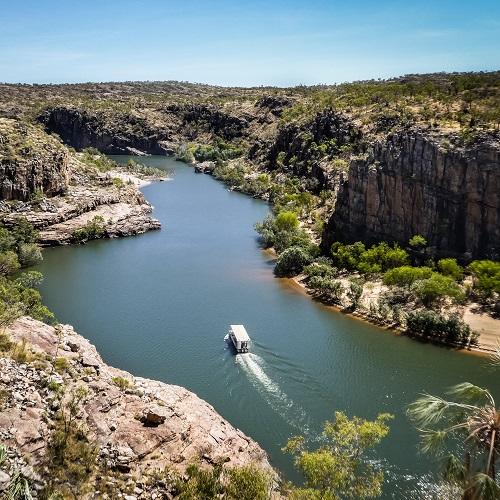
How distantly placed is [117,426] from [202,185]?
380 feet

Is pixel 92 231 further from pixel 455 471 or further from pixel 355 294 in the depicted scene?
pixel 455 471

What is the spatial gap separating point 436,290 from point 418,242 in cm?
1220

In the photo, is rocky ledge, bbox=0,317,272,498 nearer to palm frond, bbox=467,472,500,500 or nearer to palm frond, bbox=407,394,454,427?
palm frond, bbox=407,394,454,427

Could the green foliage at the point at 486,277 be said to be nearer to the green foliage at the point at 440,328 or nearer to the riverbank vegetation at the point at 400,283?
the riverbank vegetation at the point at 400,283

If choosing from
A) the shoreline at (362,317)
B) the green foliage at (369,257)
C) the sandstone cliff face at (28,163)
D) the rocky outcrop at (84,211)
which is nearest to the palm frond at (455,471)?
the shoreline at (362,317)

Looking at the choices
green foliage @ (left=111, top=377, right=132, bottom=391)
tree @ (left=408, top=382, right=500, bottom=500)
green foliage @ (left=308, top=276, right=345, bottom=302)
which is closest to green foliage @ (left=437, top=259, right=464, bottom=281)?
green foliage @ (left=308, top=276, right=345, bottom=302)

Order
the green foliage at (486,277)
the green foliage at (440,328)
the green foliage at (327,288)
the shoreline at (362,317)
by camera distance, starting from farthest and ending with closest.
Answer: the green foliage at (327,288) < the green foliage at (486,277) < the green foliage at (440,328) < the shoreline at (362,317)

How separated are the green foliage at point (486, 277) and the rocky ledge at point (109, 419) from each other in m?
34.3

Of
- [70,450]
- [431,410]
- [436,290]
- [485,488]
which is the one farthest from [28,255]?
[485,488]

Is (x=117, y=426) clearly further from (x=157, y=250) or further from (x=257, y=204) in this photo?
(x=257, y=204)

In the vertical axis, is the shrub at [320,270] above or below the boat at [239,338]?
above

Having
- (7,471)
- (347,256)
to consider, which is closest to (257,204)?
(347,256)

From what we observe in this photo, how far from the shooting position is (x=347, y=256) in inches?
2808

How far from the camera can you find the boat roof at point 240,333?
49.0m
